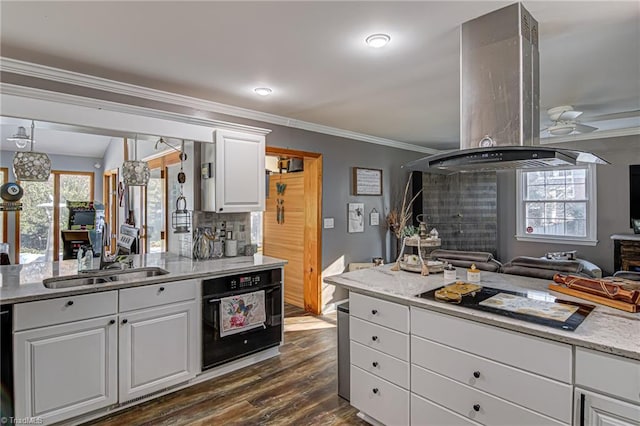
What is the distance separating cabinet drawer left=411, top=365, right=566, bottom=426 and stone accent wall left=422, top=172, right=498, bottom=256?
4.21 meters

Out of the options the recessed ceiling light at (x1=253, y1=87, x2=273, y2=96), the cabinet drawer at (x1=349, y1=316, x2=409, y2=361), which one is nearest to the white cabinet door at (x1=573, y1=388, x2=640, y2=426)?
the cabinet drawer at (x1=349, y1=316, x2=409, y2=361)

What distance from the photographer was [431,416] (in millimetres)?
1840

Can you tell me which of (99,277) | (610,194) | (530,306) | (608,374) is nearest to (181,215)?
(99,277)

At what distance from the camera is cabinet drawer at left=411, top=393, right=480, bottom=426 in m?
1.73

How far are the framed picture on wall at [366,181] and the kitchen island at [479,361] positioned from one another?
2670 mm

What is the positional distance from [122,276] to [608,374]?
120 inches

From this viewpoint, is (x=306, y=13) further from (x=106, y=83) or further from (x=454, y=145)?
(x=454, y=145)

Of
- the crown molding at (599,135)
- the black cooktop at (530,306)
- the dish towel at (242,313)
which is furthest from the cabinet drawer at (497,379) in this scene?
the crown molding at (599,135)

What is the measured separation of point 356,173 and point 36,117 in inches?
143

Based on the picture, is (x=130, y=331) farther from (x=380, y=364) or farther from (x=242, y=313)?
(x=380, y=364)

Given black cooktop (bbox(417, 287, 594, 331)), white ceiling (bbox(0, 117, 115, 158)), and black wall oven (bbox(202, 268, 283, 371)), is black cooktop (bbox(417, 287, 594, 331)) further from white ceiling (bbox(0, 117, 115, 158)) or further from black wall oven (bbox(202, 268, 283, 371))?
white ceiling (bbox(0, 117, 115, 158))

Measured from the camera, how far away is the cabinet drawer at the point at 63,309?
1.99m

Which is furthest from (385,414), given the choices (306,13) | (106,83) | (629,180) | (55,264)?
(629,180)

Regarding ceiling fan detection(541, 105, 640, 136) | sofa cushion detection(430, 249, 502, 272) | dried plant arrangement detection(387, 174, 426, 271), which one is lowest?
sofa cushion detection(430, 249, 502, 272)
